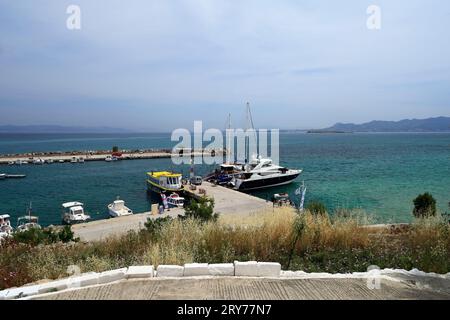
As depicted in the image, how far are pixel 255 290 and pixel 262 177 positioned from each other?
30.8m

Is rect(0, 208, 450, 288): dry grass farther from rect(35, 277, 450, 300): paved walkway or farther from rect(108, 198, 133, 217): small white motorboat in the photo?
rect(108, 198, 133, 217): small white motorboat

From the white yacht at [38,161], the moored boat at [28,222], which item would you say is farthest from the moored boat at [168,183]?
the white yacht at [38,161]

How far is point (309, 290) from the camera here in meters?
4.54

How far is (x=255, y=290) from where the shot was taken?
4500 millimetres

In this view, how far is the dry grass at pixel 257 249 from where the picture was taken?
5879mm

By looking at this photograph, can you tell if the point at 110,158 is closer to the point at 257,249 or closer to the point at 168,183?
the point at 168,183

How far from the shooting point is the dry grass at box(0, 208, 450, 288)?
5879mm

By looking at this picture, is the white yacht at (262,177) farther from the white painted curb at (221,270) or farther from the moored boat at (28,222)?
the white painted curb at (221,270)

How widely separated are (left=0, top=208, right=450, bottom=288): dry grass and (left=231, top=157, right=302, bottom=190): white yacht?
26097 mm

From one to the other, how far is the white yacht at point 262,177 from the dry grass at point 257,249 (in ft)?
85.6

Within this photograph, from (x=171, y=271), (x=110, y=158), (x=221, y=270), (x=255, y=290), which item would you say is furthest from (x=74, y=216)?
(x=110, y=158)
